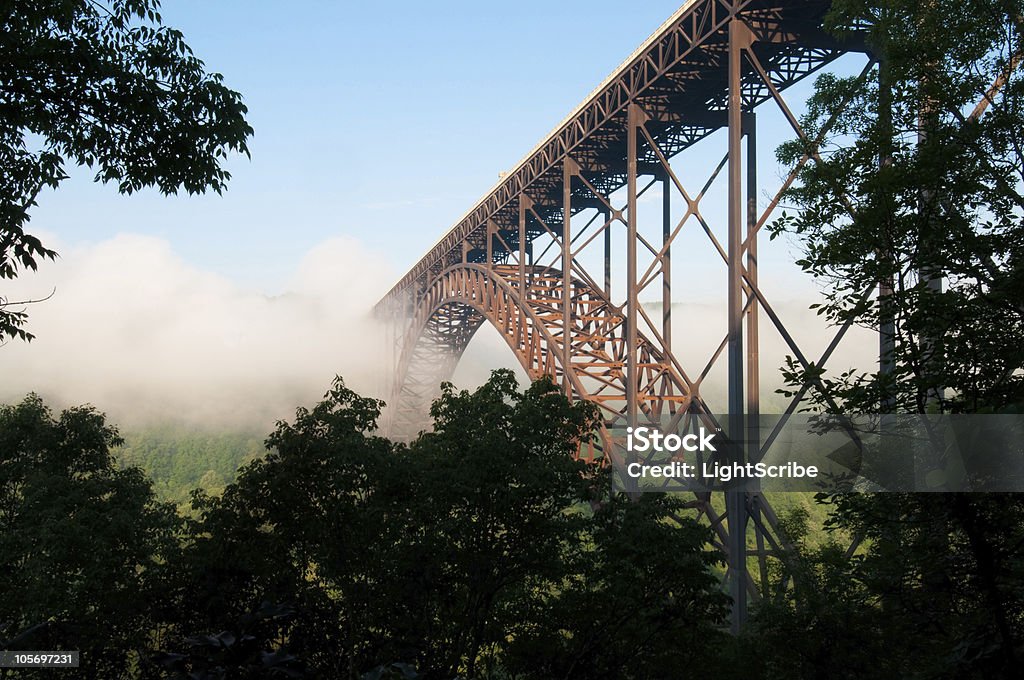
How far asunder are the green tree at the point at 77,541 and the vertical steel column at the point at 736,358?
1079 centimetres

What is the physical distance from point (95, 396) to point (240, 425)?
44363mm

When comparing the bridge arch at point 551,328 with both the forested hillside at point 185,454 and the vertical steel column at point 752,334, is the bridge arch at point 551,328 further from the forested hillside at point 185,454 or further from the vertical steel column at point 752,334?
the forested hillside at point 185,454

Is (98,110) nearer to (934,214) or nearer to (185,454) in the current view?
(934,214)

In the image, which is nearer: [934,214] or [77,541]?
[934,214]

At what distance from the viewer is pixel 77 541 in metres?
15.4

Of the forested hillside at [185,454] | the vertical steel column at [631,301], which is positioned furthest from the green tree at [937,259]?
the forested hillside at [185,454]

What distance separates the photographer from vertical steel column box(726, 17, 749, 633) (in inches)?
698

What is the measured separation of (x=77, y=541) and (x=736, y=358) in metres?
12.3

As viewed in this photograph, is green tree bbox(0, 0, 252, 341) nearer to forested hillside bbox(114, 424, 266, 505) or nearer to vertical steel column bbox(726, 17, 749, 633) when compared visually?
vertical steel column bbox(726, 17, 749, 633)

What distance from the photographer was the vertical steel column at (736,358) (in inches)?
698

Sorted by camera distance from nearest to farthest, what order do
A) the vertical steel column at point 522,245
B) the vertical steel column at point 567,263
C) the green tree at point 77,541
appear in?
the green tree at point 77,541 < the vertical steel column at point 567,263 < the vertical steel column at point 522,245

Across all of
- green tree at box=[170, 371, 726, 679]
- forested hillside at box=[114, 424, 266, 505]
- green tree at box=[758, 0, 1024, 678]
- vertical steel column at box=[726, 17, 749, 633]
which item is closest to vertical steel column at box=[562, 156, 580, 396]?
vertical steel column at box=[726, 17, 749, 633]

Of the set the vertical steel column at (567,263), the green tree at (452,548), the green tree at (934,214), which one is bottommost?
the green tree at (452,548)

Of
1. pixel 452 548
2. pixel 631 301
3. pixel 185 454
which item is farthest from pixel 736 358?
pixel 185 454
